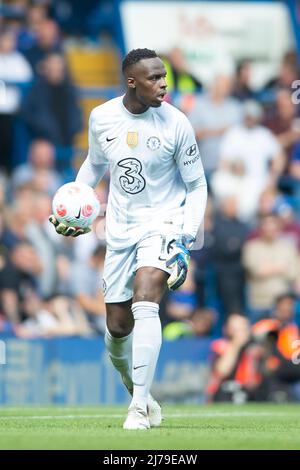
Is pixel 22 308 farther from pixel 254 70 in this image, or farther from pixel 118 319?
pixel 254 70

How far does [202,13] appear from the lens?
2262 centimetres

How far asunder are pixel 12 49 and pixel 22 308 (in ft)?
16.2

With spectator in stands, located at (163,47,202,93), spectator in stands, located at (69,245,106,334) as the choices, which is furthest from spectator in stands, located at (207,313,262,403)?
spectator in stands, located at (163,47,202,93)

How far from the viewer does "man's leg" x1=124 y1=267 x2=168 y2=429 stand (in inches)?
348

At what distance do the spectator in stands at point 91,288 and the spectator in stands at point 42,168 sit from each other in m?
1.69

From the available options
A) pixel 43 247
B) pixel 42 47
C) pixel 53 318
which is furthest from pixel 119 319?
pixel 42 47

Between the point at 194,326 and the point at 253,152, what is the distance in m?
3.52

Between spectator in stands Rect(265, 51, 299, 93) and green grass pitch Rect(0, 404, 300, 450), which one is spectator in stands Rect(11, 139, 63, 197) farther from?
green grass pitch Rect(0, 404, 300, 450)

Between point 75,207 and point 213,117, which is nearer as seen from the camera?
point 75,207

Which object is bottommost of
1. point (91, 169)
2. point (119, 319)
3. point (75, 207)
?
point (119, 319)

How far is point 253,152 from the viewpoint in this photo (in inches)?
741

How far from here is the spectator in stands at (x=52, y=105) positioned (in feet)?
59.5

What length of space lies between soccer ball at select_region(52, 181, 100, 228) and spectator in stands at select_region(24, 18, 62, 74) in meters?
9.23

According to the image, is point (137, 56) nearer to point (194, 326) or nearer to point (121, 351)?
point (121, 351)
